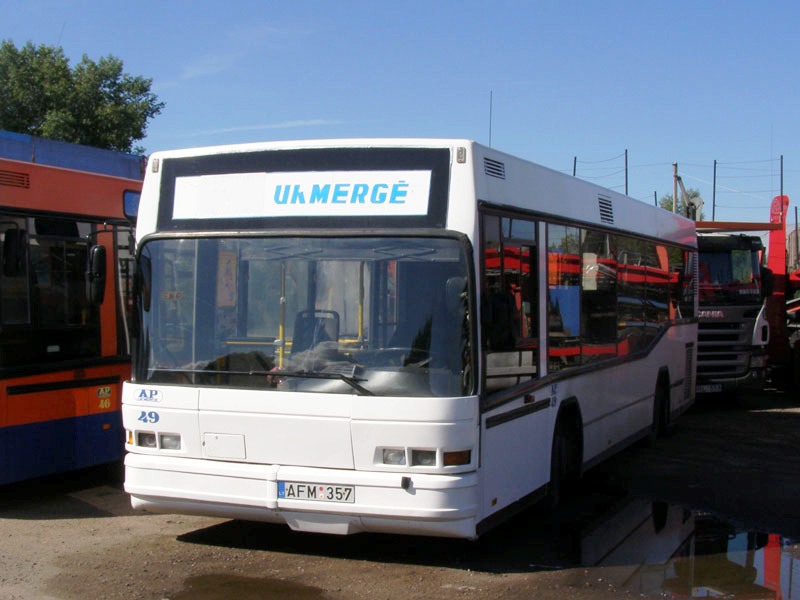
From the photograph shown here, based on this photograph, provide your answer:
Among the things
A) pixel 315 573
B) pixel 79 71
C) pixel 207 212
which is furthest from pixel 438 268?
pixel 79 71

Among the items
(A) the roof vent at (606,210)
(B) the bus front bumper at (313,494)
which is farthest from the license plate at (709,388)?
(B) the bus front bumper at (313,494)

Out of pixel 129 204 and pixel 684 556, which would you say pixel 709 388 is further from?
pixel 129 204

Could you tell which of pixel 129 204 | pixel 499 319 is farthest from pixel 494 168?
pixel 129 204

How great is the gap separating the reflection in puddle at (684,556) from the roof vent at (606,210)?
291cm

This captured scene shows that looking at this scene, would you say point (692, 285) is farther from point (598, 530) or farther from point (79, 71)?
point (79, 71)

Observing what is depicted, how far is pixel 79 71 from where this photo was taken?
35312 mm

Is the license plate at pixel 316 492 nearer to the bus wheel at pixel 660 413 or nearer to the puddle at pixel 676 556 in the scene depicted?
the puddle at pixel 676 556

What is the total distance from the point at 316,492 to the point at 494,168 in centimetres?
254

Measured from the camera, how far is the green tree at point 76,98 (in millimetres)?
34406

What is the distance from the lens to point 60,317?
9.04 m

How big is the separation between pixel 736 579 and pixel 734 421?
9.43 metres

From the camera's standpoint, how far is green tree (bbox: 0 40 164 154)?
3441 centimetres

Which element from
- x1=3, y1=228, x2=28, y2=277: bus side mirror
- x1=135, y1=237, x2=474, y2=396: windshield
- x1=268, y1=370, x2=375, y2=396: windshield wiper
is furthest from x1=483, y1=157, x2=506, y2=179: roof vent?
x1=3, y1=228, x2=28, y2=277: bus side mirror

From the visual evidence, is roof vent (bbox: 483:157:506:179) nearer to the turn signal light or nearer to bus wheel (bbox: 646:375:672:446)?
the turn signal light
